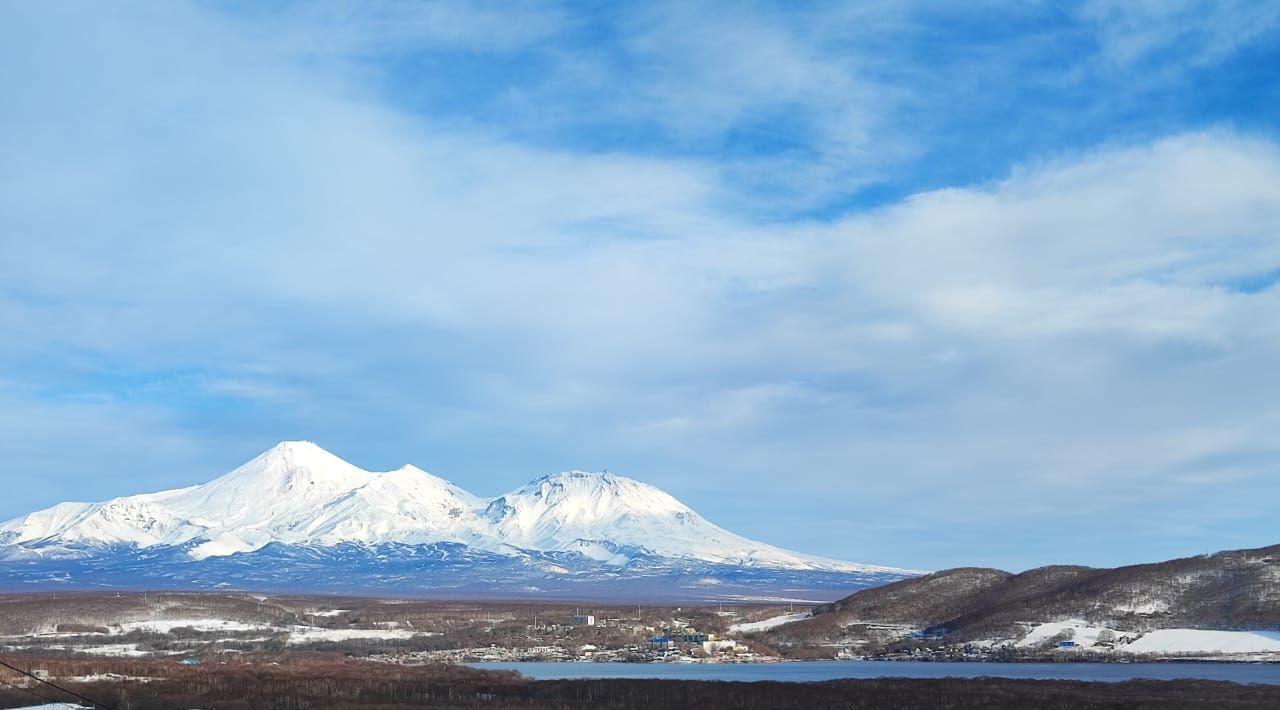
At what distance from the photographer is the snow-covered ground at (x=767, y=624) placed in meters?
174

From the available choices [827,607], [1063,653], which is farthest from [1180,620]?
[827,607]

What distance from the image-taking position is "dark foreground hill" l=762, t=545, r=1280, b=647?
14050 centimetres

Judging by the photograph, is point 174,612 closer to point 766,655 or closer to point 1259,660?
point 766,655

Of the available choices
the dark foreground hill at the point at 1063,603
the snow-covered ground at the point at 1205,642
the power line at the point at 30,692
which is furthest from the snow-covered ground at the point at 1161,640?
the power line at the point at 30,692

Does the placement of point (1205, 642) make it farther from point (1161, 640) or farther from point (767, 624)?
point (767, 624)

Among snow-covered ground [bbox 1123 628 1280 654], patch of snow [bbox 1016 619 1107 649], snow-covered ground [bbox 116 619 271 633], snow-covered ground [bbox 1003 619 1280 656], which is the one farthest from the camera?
snow-covered ground [bbox 116 619 271 633]

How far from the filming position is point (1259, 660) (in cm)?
11606

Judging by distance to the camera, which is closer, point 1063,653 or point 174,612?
point 1063,653

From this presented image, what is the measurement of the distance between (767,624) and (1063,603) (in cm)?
4232

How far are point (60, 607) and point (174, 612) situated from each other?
1717cm

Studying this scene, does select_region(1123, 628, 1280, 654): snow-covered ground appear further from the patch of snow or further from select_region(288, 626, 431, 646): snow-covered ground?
select_region(288, 626, 431, 646): snow-covered ground

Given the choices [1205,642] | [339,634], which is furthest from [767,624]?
[1205,642]

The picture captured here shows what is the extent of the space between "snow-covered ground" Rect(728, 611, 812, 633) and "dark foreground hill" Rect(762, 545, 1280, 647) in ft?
11.0

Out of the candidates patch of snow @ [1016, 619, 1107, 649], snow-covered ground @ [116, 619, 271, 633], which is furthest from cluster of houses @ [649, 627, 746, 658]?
snow-covered ground @ [116, 619, 271, 633]
